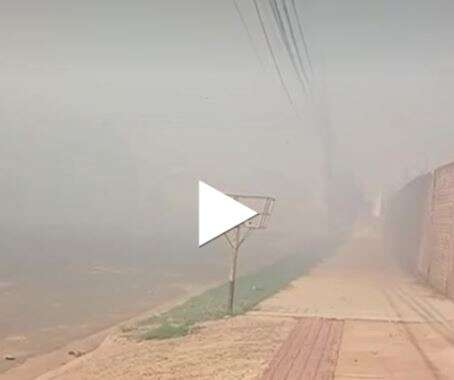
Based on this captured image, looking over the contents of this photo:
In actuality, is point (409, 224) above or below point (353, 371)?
above

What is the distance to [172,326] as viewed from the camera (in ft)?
37.9

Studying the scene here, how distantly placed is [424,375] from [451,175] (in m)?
9.46

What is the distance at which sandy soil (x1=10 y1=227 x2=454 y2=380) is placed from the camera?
789cm

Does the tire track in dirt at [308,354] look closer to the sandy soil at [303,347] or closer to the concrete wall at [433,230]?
the sandy soil at [303,347]

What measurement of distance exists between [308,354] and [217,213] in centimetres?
287

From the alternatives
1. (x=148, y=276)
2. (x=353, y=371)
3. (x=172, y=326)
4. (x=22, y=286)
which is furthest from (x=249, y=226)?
(x=148, y=276)

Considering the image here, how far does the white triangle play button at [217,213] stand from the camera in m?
10.1

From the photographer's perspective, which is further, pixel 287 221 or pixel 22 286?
pixel 287 221

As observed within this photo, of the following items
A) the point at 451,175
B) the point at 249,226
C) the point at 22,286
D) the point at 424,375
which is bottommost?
the point at 22,286

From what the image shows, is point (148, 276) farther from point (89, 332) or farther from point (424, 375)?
point (424, 375)

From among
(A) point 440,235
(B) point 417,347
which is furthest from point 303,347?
(A) point 440,235

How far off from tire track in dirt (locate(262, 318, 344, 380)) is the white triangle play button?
2008mm

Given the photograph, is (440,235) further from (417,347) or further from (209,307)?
(417,347)

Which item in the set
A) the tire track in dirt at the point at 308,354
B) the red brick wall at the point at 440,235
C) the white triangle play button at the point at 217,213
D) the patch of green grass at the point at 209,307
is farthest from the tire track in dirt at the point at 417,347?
the white triangle play button at the point at 217,213
